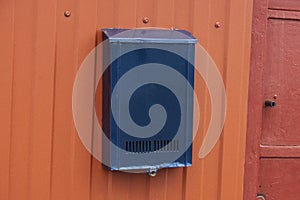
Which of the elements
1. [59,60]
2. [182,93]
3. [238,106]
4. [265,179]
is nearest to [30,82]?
[59,60]

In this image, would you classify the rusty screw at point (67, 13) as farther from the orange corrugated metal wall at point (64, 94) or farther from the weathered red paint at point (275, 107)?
the weathered red paint at point (275, 107)

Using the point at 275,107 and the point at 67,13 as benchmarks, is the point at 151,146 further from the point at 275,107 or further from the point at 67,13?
the point at 275,107

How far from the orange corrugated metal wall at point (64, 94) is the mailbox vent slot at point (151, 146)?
0.65 ft

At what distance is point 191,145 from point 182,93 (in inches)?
9.6

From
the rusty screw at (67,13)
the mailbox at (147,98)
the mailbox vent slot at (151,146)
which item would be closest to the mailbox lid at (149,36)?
the mailbox at (147,98)

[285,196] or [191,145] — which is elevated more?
[191,145]

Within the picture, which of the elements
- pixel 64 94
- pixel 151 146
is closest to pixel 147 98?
pixel 151 146

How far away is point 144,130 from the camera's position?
2482 millimetres

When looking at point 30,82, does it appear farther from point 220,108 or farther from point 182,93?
point 220,108

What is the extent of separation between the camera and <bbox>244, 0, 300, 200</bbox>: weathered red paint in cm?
296

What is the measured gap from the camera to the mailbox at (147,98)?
246 centimetres

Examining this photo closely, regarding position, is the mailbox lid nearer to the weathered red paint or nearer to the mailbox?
the mailbox

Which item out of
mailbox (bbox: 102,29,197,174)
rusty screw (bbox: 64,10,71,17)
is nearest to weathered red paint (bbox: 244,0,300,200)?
mailbox (bbox: 102,29,197,174)

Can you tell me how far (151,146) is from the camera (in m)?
2.51
